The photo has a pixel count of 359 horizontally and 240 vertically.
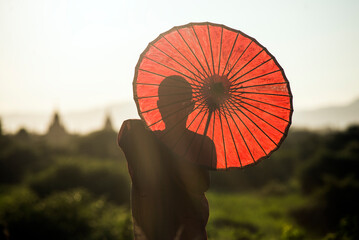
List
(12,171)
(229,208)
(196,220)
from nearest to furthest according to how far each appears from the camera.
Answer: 1. (196,220)
2. (229,208)
3. (12,171)

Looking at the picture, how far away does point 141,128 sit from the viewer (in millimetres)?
1570

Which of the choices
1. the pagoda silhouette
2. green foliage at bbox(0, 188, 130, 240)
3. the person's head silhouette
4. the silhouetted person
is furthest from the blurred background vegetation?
the pagoda silhouette

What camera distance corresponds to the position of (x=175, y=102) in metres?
1.64

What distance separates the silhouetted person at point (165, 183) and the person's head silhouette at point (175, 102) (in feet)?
0.16

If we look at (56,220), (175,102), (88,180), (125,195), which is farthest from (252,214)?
(175,102)

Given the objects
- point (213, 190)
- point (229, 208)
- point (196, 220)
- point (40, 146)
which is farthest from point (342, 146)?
point (196, 220)

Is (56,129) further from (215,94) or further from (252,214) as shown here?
(215,94)

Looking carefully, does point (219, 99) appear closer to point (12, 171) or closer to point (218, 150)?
point (218, 150)

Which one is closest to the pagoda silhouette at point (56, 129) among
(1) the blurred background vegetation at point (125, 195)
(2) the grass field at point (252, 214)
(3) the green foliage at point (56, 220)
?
(1) the blurred background vegetation at point (125, 195)

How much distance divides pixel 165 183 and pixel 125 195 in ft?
53.3

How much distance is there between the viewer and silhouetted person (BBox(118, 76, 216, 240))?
1521 millimetres

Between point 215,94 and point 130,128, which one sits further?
point 215,94

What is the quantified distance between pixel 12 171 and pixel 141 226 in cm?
2656

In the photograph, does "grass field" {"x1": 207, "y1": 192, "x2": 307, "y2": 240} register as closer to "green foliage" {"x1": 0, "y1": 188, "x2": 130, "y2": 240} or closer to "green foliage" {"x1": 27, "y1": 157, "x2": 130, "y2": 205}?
"green foliage" {"x1": 0, "y1": 188, "x2": 130, "y2": 240}
